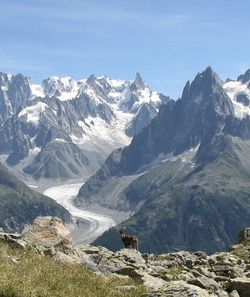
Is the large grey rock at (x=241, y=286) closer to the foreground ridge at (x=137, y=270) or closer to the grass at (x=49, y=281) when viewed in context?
the foreground ridge at (x=137, y=270)

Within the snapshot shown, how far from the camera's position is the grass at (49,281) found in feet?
56.3

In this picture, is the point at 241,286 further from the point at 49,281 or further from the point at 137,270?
the point at 49,281

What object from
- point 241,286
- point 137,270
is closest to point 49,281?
point 241,286

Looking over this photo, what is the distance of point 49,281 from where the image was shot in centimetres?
1912

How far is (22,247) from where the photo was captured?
27.2 m

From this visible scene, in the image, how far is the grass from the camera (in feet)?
56.3

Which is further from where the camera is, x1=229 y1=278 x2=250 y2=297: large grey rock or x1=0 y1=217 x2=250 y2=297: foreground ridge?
x1=229 y1=278 x2=250 y2=297: large grey rock

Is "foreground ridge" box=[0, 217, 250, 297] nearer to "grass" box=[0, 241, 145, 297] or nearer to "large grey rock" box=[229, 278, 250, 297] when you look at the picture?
"large grey rock" box=[229, 278, 250, 297]

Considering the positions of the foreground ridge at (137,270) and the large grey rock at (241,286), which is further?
the large grey rock at (241,286)

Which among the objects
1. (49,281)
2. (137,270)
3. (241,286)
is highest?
(49,281)

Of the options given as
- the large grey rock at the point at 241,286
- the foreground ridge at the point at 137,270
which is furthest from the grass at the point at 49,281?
the large grey rock at the point at 241,286

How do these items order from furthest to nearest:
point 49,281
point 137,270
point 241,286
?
1. point 137,270
2. point 241,286
3. point 49,281

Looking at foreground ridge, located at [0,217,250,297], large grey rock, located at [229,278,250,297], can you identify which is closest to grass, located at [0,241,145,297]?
foreground ridge, located at [0,217,250,297]

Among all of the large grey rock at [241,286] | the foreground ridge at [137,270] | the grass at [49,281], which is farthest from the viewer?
the large grey rock at [241,286]
